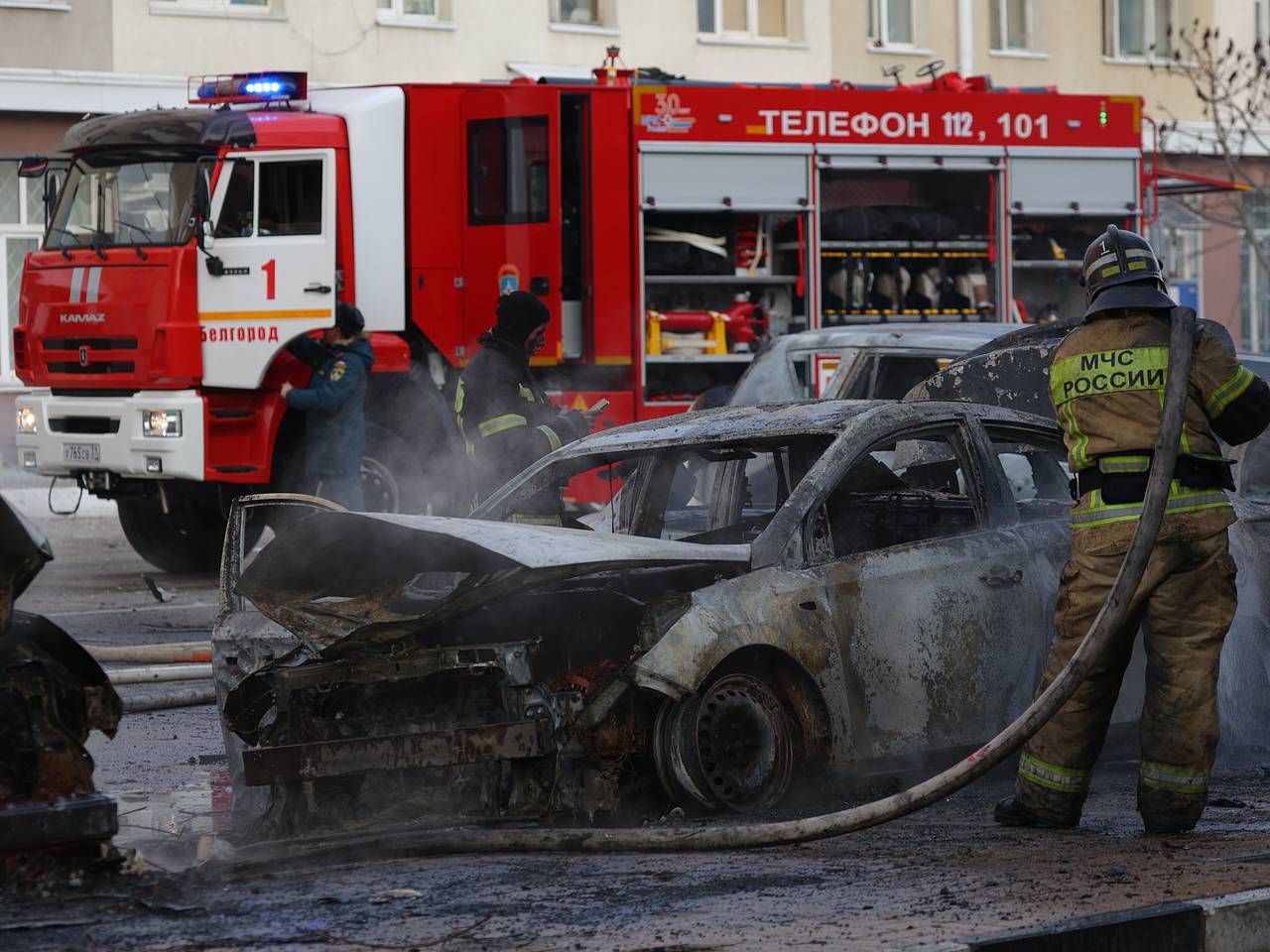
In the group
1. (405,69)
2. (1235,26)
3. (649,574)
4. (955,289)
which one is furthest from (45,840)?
(1235,26)

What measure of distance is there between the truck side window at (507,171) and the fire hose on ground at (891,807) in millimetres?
8257

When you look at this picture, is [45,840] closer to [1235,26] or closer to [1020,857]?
[1020,857]

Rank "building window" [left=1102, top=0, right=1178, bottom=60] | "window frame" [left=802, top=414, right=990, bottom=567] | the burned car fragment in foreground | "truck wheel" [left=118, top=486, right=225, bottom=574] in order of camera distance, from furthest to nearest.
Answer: "building window" [left=1102, top=0, right=1178, bottom=60]
"truck wheel" [left=118, top=486, right=225, bottom=574]
"window frame" [left=802, top=414, right=990, bottom=567]
the burned car fragment in foreground

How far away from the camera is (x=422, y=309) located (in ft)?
42.1

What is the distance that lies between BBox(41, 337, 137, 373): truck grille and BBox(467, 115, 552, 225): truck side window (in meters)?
2.53

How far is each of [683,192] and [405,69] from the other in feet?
26.7

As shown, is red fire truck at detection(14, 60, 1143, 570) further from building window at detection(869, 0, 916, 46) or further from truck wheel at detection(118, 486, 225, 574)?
building window at detection(869, 0, 916, 46)

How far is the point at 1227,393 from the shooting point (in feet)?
17.6

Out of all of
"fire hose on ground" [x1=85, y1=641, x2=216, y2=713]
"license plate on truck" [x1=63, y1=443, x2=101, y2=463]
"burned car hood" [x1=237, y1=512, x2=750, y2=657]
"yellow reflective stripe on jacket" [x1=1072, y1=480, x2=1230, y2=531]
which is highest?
"license plate on truck" [x1=63, y1=443, x2=101, y2=463]

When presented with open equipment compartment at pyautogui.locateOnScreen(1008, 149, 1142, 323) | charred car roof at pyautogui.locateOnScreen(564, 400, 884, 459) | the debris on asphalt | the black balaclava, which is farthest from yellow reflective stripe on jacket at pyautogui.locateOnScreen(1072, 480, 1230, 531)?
open equipment compartment at pyautogui.locateOnScreen(1008, 149, 1142, 323)

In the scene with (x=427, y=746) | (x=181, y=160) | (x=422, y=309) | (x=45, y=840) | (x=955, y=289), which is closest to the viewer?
(x=45, y=840)

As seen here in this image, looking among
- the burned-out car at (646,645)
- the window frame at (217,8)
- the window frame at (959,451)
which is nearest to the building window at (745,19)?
the window frame at (217,8)

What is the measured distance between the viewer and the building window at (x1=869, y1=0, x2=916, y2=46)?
2477cm

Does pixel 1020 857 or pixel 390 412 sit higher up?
pixel 390 412
